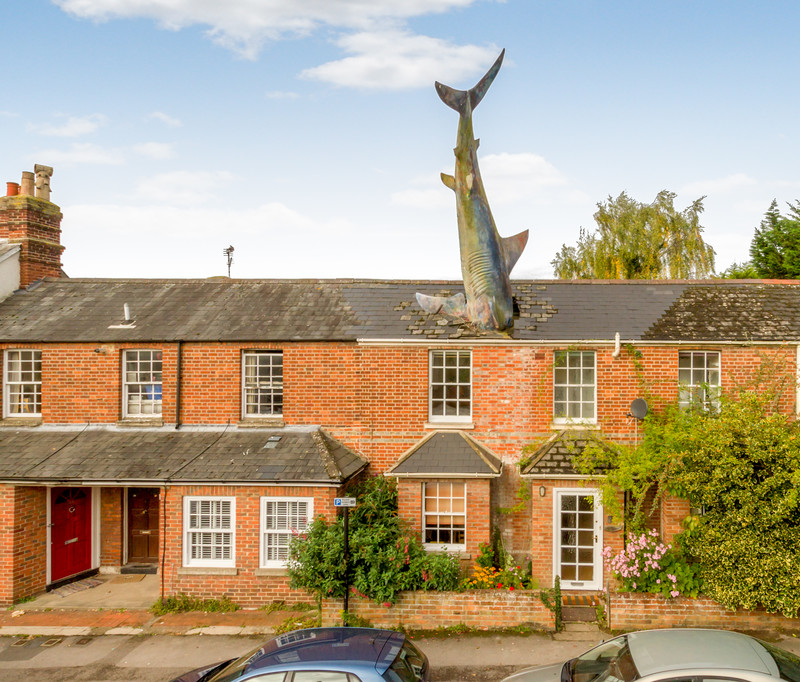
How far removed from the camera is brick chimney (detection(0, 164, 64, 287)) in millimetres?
17625

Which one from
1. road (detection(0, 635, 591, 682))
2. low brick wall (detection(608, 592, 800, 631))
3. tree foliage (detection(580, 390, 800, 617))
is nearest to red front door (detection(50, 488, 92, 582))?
road (detection(0, 635, 591, 682))

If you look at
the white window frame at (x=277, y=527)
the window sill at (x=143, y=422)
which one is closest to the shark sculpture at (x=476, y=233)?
the white window frame at (x=277, y=527)

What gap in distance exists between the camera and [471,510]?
527 inches

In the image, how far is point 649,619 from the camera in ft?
36.8

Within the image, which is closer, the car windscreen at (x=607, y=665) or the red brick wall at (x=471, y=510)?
the car windscreen at (x=607, y=665)

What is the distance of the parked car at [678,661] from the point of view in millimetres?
6484

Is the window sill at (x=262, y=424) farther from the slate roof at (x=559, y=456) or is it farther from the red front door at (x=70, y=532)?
the slate roof at (x=559, y=456)

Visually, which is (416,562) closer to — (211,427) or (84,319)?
(211,427)

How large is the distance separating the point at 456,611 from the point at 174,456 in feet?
23.2

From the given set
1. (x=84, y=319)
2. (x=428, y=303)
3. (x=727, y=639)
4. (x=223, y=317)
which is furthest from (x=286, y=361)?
(x=727, y=639)

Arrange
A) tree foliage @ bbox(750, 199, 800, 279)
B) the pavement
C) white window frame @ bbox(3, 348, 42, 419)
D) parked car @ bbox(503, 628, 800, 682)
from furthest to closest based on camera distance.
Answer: tree foliage @ bbox(750, 199, 800, 279) → white window frame @ bbox(3, 348, 42, 419) → the pavement → parked car @ bbox(503, 628, 800, 682)

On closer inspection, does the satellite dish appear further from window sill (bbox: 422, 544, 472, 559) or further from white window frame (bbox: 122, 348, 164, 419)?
white window frame (bbox: 122, 348, 164, 419)

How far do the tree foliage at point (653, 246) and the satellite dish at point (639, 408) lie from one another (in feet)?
73.4

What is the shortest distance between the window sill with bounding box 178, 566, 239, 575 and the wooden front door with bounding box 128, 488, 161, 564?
310 cm
